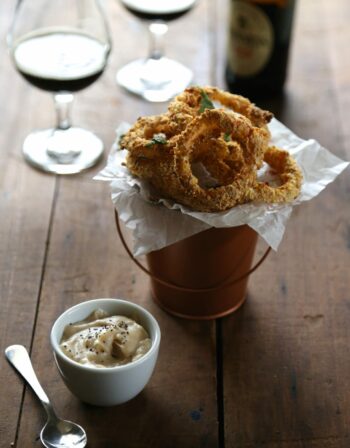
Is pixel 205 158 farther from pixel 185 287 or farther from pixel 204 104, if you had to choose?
pixel 185 287

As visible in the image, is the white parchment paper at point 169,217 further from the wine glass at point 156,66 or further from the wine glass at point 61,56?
the wine glass at point 156,66

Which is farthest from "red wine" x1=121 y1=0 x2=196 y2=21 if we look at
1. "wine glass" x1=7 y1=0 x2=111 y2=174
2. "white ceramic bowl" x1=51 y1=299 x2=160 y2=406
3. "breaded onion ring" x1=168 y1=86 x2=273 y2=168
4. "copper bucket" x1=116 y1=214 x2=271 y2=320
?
"white ceramic bowl" x1=51 y1=299 x2=160 y2=406

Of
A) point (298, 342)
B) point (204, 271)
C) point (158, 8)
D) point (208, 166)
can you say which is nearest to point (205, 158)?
point (208, 166)

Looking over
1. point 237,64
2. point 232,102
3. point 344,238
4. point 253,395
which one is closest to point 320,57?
point 237,64

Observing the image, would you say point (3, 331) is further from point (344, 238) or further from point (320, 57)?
point (320, 57)

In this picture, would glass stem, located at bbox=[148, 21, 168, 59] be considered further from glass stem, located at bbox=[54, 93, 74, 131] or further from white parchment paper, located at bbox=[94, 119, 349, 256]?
white parchment paper, located at bbox=[94, 119, 349, 256]

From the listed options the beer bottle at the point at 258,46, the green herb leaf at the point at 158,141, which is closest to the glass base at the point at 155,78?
the beer bottle at the point at 258,46
